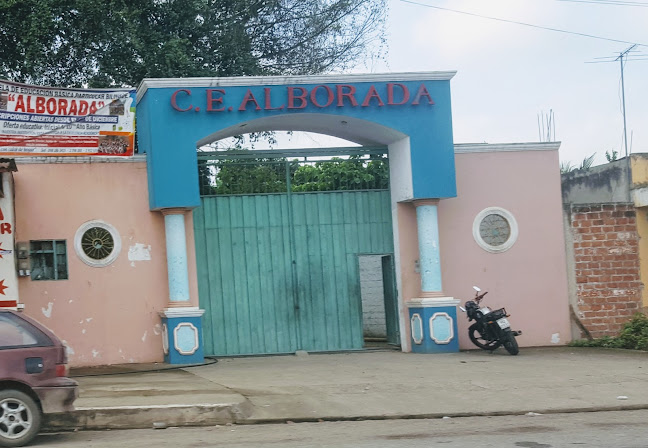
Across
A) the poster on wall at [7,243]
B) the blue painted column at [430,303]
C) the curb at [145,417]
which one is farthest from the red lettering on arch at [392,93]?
the curb at [145,417]

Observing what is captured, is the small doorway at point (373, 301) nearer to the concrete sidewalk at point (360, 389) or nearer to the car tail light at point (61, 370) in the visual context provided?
the concrete sidewalk at point (360, 389)

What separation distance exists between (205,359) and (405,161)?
190 inches

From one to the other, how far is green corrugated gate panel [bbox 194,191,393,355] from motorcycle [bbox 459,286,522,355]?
75.3 inches

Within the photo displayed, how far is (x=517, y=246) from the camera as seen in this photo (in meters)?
16.5

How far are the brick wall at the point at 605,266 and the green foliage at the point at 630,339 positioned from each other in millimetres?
257

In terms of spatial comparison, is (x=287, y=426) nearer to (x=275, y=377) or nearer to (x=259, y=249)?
(x=275, y=377)

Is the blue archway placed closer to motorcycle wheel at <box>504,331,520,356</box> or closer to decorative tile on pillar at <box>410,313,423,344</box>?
decorative tile on pillar at <box>410,313,423,344</box>

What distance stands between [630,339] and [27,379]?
11207 millimetres

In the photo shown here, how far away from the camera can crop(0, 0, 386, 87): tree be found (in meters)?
20.5

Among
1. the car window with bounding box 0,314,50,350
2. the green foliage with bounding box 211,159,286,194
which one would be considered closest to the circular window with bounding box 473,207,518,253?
the green foliage with bounding box 211,159,286,194

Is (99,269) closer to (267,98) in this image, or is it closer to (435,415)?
(267,98)

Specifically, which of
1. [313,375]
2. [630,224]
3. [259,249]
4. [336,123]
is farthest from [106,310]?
[630,224]

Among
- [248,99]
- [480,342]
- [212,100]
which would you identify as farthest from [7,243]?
[480,342]

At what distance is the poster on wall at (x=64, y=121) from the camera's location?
Result: 14.7 meters
